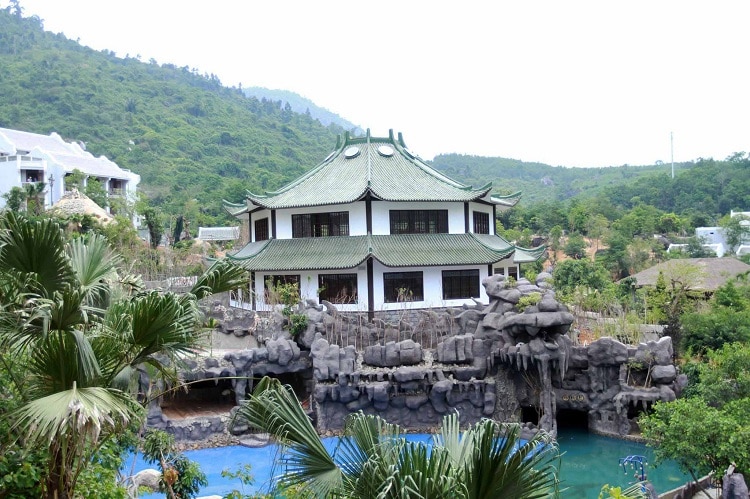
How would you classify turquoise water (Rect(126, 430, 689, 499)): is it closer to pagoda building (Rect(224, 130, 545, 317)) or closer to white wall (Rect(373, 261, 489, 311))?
white wall (Rect(373, 261, 489, 311))

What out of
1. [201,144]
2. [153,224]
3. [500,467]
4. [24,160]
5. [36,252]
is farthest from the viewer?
[201,144]

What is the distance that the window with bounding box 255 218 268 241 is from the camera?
2583 cm

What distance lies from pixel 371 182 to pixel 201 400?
30.2 ft

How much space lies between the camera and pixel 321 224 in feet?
78.7

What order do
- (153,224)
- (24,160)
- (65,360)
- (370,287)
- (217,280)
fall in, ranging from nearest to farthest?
1. (65,360)
2. (217,280)
3. (370,287)
4. (153,224)
5. (24,160)

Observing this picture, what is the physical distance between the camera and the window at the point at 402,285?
74.9ft

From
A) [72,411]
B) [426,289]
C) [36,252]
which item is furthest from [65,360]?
[426,289]

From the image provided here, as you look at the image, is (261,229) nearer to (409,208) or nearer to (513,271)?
(409,208)

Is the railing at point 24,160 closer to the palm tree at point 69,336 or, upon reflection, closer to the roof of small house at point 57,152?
the roof of small house at point 57,152

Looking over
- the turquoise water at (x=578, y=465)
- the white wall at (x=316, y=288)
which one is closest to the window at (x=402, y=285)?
the white wall at (x=316, y=288)

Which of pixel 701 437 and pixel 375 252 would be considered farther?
pixel 375 252

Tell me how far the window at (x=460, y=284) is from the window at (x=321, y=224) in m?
3.86

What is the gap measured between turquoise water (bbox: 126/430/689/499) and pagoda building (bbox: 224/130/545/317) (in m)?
6.68

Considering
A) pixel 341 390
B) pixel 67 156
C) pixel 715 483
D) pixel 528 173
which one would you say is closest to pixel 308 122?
pixel 528 173
